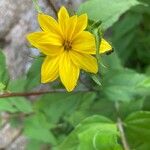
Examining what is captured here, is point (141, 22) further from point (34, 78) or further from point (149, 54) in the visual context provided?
point (34, 78)

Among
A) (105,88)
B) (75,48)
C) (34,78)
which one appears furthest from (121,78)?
(75,48)

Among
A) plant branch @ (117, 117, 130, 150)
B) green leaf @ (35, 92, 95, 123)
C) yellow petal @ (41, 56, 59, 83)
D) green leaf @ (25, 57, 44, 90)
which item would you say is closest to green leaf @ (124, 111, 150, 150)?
plant branch @ (117, 117, 130, 150)

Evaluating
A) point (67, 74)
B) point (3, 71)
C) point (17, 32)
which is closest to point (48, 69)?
point (67, 74)

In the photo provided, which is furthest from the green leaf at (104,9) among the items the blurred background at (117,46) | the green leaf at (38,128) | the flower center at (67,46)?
the green leaf at (38,128)

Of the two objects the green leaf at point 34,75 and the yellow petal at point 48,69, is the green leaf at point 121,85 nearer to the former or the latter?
the green leaf at point 34,75

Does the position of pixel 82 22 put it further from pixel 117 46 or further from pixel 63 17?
pixel 117 46

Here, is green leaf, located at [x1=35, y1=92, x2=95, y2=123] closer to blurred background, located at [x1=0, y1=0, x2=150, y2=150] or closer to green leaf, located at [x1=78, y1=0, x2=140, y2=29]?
blurred background, located at [x1=0, y1=0, x2=150, y2=150]
